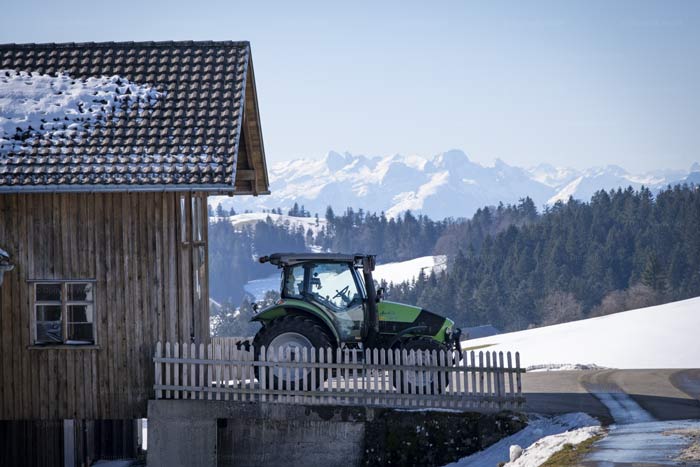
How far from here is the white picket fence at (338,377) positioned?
19.0m

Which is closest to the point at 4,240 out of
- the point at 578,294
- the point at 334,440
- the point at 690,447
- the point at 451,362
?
the point at 334,440

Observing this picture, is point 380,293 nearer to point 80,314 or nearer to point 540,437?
point 540,437

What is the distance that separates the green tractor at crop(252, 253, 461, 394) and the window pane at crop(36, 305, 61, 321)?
3.60m

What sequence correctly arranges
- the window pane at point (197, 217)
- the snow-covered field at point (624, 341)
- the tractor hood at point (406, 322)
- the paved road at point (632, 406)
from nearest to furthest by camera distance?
the paved road at point (632, 406) → the tractor hood at point (406, 322) → the window pane at point (197, 217) → the snow-covered field at point (624, 341)

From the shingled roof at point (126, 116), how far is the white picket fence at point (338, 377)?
3.09 m

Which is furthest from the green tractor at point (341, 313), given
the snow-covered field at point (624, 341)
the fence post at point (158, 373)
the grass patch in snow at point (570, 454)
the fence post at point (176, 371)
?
the snow-covered field at point (624, 341)

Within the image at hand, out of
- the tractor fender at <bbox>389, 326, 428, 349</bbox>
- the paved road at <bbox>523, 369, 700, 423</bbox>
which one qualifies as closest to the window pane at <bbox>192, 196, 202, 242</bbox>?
the tractor fender at <bbox>389, 326, 428, 349</bbox>

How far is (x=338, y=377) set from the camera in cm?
1931

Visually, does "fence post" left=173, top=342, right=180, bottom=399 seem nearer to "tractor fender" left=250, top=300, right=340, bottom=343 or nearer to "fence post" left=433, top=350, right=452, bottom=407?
"tractor fender" left=250, top=300, right=340, bottom=343

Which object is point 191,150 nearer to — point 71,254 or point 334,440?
point 71,254

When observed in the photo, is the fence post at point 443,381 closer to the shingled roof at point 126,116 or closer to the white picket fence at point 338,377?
the white picket fence at point 338,377

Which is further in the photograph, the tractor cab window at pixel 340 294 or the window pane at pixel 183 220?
the tractor cab window at pixel 340 294

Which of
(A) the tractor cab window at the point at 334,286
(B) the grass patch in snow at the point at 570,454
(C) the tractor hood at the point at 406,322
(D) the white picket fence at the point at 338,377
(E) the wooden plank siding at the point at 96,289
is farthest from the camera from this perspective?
(C) the tractor hood at the point at 406,322

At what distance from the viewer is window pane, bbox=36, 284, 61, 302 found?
19.9m
